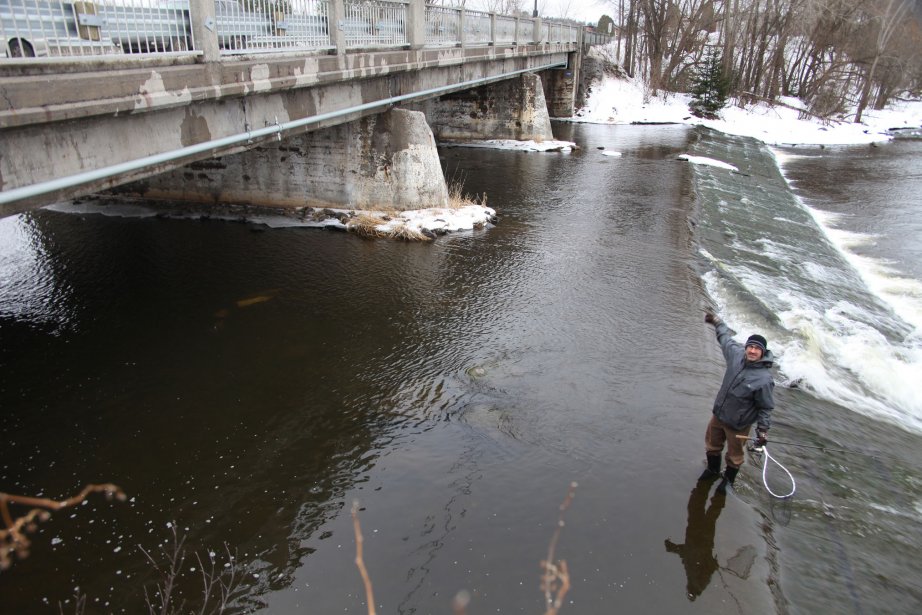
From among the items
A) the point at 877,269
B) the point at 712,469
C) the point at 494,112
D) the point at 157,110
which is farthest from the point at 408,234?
the point at 494,112

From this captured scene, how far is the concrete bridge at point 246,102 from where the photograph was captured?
5.71 meters

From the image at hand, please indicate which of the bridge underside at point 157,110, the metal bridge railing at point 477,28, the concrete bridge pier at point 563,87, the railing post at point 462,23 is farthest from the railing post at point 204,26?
the concrete bridge pier at point 563,87

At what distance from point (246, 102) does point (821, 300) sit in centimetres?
1126

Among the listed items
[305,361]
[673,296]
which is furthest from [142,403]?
[673,296]

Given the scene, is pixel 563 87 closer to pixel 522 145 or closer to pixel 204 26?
pixel 522 145

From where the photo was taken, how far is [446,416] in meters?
7.44

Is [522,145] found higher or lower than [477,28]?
lower

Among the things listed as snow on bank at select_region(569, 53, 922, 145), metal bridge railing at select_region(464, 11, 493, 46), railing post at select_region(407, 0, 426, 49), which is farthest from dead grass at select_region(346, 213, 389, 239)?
snow on bank at select_region(569, 53, 922, 145)

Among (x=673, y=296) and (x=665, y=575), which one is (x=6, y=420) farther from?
(x=673, y=296)

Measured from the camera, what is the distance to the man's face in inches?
226

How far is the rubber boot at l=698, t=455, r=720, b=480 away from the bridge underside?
720 centimetres

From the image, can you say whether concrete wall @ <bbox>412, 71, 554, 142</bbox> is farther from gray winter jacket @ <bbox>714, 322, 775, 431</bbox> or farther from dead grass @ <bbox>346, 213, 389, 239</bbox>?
gray winter jacket @ <bbox>714, 322, 775, 431</bbox>

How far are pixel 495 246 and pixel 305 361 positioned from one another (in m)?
6.46

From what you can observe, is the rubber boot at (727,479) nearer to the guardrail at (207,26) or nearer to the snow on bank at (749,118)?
the guardrail at (207,26)
